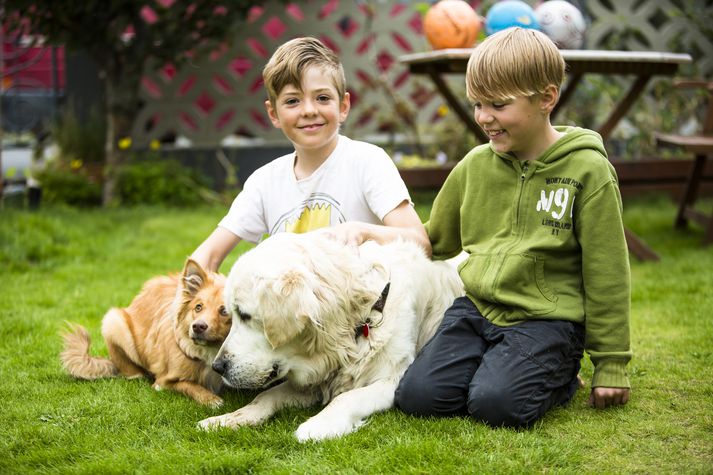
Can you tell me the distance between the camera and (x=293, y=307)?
106 inches

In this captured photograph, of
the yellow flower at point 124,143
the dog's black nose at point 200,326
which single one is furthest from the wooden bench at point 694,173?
the yellow flower at point 124,143

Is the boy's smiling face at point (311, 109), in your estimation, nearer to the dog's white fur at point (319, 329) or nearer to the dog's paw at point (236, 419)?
the dog's white fur at point (319, 329)

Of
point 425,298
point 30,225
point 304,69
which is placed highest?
point 304,69

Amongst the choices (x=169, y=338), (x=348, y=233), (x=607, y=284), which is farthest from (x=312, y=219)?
(x=607, y=284)

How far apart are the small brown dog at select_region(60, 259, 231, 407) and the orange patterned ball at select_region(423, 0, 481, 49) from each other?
10.2ft

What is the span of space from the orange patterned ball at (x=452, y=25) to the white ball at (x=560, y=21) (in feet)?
1.59

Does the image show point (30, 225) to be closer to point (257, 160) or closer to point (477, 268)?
point (257, 160)

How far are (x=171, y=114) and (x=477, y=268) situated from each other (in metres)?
6.22

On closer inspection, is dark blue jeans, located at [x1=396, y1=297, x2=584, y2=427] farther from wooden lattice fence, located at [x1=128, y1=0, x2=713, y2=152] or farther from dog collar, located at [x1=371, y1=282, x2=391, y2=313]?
wooden lattice fence, located at [x1=128, y1=0, x2=713, y2=152]

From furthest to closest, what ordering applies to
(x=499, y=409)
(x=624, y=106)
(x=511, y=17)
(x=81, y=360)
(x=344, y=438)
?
1. (x=624, y=106)
2. (x=511, y=17)
3. (x=81, y=360)
4. (x=499, y=409)
5. (x=344, y=438)

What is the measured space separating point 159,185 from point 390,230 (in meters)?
5.09

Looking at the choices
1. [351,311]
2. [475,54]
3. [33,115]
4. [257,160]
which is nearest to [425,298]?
[351,311]

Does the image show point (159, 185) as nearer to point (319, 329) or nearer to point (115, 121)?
point (115, 121)

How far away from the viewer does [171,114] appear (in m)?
8.59
